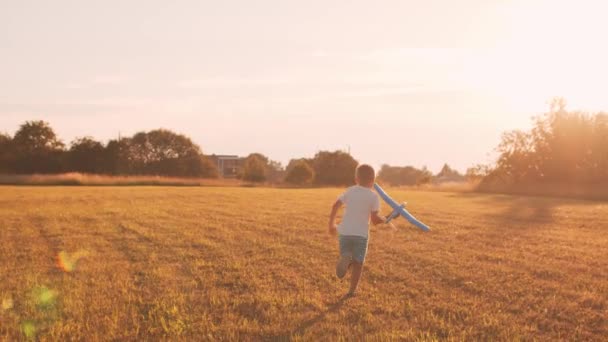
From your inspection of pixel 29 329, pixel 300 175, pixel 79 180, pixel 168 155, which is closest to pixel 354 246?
pixel 29 329

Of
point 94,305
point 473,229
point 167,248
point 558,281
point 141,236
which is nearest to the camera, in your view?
point 94,305

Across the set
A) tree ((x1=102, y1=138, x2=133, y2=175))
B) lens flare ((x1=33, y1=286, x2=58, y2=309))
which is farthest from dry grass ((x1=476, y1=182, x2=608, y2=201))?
tree ((x1=102, y1=138, x2=133, y2=175))

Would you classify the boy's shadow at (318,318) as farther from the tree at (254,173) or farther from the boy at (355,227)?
the tree at (254,173)

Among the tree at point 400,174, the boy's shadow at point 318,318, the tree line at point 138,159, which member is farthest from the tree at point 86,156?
the tree at point 400,174

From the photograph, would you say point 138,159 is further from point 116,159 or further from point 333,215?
point 333,215

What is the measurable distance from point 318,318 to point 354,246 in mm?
1423

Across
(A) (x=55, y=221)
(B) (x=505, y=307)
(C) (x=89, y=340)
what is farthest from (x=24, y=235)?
(B) (x=505, y=307)

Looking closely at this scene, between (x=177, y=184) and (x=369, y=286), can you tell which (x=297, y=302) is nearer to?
(x=369, y=286)

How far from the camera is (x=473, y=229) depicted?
14000 mm

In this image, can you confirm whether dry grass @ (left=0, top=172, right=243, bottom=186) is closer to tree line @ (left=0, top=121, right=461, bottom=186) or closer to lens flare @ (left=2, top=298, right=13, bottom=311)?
tree line @ (left=0, top=121, right=461, bottom=186)

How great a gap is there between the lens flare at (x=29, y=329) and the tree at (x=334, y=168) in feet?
254

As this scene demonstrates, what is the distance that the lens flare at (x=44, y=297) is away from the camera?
571 cm

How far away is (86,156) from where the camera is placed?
64938 millimetres

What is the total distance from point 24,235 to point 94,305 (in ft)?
26.7
